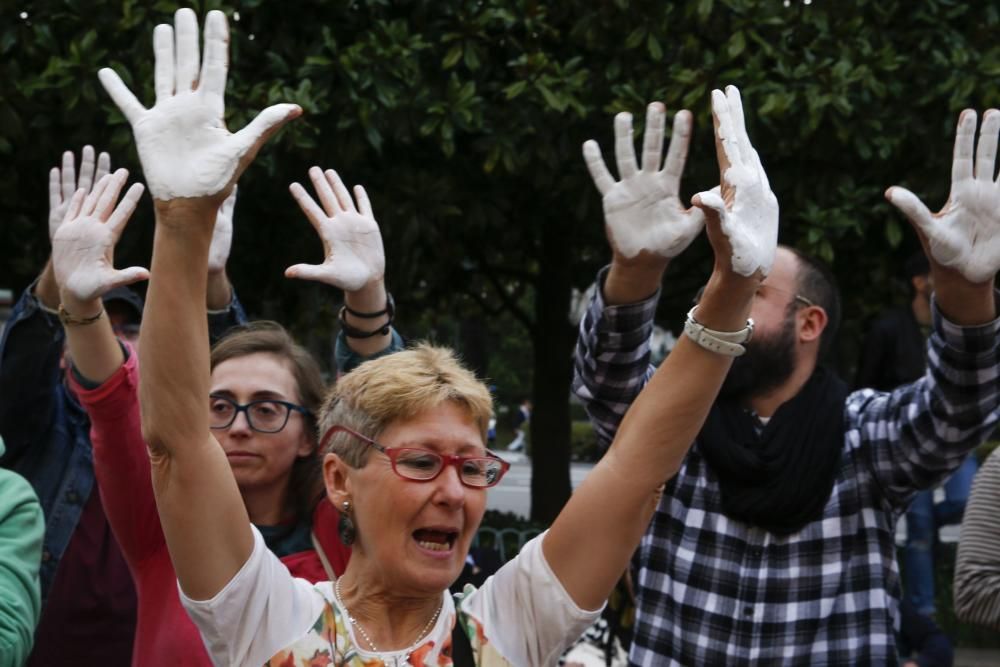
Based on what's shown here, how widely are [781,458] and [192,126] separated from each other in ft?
5.62

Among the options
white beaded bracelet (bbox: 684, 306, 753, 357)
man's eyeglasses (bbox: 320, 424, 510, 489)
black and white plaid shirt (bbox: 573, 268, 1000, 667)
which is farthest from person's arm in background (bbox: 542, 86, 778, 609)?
black and white plaid shirt (bbox: 573, 268, 1000, 667)

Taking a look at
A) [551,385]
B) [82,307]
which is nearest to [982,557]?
[82,307]

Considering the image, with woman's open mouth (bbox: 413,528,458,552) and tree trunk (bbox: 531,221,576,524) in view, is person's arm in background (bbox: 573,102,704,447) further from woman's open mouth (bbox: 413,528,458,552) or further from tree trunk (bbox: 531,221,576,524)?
tree trunk (bbox: 531,221,576,524)

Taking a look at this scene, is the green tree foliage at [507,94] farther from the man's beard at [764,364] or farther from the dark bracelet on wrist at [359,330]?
the man's beard at [764,364]

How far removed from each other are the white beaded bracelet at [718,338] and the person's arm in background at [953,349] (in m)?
0.63

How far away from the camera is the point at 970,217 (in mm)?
3008

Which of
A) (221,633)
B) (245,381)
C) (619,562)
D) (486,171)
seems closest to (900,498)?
(619,562)

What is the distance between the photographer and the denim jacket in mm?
3930

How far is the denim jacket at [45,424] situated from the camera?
393cm

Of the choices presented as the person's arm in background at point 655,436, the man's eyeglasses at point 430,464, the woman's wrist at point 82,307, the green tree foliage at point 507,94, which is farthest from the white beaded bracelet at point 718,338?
the green tree foliage at point 507,94

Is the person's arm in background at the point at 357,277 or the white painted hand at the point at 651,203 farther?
the person's arm in background at the point at 357,277

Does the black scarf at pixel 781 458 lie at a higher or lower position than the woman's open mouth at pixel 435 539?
higher

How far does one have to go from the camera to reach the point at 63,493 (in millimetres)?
3957

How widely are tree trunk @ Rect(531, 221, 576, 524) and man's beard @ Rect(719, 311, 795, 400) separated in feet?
17.1
